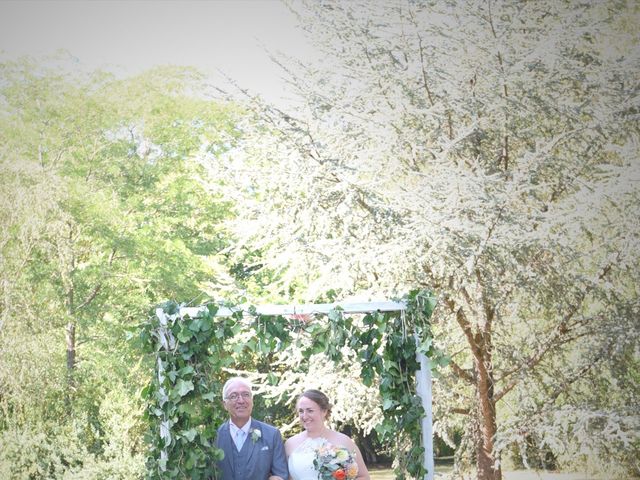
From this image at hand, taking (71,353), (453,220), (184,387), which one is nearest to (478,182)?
(453,220)

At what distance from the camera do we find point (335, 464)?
3412mm

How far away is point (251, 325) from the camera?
365 cm

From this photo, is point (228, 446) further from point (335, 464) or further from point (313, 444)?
point (335, 464)

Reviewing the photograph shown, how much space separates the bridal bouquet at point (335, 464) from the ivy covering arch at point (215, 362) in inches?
11.5

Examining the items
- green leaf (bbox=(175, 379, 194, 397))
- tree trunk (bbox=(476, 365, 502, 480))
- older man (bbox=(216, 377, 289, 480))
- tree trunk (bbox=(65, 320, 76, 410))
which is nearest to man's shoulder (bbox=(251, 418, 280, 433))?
older man (bbox=(216, 377, 289, 480))

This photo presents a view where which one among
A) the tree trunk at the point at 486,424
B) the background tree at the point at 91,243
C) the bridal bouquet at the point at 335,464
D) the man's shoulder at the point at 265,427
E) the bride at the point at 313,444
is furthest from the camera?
the background tree at the point at 91,243

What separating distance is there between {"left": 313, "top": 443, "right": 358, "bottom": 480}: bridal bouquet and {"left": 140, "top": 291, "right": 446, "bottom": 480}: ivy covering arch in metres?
0.29

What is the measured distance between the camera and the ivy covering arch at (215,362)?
3492 mm

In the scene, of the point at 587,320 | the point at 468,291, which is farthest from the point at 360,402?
the point at 587,320

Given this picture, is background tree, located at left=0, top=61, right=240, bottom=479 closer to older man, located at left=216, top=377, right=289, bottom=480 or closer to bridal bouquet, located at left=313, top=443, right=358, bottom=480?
older man, located at left=216, top=377, right=289, bottom=480

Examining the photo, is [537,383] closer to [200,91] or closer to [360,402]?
[360,402]

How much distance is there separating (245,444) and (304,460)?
265 mm

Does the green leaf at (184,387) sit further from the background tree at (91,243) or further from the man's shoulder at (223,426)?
the background tree at (91,243)

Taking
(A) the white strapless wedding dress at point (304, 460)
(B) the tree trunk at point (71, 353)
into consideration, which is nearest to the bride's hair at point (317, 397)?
(A) the white strapless wedding dress at point (304, 460)
